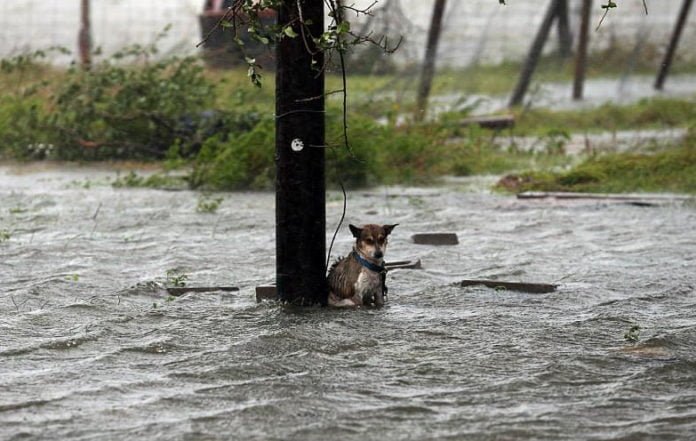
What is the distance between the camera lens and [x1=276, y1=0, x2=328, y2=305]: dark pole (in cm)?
806

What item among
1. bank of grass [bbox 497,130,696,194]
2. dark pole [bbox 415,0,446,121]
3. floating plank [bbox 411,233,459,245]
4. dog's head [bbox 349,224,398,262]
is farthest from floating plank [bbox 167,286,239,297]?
dark pole [bbox 415,0,446,121]

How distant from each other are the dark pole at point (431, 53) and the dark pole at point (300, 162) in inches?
443

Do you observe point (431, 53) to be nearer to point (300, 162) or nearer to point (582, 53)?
point (582, 53)

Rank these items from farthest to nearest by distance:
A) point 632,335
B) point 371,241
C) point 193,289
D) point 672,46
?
point 672,46
point 193,289
point 371,241
point 632,335

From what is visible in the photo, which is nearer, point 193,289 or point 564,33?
point 193,289

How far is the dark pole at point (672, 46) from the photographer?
22375mm

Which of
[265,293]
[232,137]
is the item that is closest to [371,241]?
[265,293]

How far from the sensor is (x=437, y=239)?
11.5 metres

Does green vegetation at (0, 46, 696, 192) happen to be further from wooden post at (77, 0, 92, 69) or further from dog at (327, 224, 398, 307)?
dog at (327, 224, 398, 307)

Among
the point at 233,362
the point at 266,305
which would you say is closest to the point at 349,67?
the point at 266,305

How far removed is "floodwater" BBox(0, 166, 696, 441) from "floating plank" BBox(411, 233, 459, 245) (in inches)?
3.0

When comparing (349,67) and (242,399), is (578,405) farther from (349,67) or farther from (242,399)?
(349,67)

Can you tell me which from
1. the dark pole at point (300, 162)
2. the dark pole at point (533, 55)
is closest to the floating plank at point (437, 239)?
the dark pole at point (300, 162)

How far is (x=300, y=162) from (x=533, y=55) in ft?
45.6
